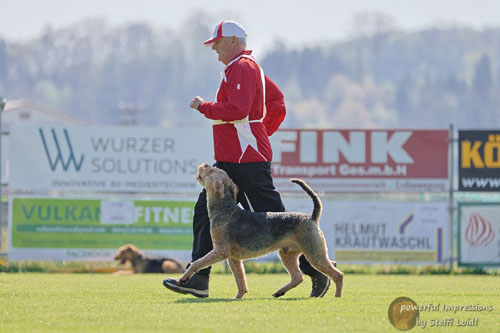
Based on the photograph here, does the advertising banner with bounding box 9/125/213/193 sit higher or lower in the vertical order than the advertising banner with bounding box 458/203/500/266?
higher

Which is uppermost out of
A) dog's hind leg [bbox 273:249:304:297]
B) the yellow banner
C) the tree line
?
the tree line

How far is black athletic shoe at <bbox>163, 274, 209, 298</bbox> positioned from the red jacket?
1.03m

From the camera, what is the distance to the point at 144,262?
Answer: 14.4 m

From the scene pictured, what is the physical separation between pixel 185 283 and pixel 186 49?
163 metres

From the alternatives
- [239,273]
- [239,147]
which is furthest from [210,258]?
[239,147]

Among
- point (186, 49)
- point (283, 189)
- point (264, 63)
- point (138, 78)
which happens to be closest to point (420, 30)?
point (264, 63)

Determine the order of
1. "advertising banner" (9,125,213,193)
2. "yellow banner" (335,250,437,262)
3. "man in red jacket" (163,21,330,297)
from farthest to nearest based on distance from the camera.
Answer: "advertising banner" (9,125,213,193) < "yellow banner" (335,250,437,262) < "man in red jacket" (163,21,330,297)

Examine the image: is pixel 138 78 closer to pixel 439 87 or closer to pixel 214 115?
pixel 439 87

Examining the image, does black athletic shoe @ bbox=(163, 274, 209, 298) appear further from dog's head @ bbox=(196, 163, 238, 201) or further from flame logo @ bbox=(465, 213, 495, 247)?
flame logo @ bbox=(465, 213, 495, 247)

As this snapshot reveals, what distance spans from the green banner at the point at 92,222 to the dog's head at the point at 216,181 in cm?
694

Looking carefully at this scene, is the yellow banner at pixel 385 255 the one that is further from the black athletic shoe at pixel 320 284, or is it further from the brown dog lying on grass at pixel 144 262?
the black athletic shoe at pixel 320 284

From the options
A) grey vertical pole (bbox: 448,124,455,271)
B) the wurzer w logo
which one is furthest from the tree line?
grey vertical pole (bbox: 448,124,455,271)

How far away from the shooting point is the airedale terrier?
787 centimetres

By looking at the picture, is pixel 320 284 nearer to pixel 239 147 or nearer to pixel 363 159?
pixel 239 147
